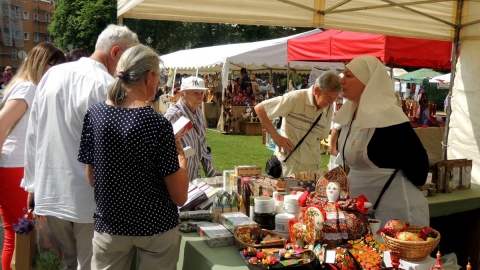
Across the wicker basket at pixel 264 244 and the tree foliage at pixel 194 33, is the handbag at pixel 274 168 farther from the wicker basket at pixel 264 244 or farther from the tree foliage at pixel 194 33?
the tree foliage at pixel 194 33

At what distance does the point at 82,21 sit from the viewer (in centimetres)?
3459

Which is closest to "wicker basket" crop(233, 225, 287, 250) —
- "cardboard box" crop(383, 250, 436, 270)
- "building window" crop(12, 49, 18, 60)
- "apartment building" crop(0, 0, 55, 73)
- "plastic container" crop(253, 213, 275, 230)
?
"plastic container" crop(253, 213, 275, 230)

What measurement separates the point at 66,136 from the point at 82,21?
1407 inches

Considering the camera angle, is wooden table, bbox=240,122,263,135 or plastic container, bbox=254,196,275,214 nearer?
plastic container, bbox=254,196,275,214

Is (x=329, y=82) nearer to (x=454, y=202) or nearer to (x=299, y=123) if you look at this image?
(x=299, y=123)

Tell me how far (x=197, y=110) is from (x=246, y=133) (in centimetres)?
861

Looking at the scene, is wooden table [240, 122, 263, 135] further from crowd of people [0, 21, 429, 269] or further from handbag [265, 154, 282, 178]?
crowd of people [0, 21, 429, 269]

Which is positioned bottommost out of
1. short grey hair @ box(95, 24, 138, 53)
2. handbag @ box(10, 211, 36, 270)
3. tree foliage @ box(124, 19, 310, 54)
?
handbag @ box(10, 211, 36, 270)

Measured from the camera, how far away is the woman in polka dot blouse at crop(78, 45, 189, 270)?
5.40 ft

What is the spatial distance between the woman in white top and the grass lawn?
427cm

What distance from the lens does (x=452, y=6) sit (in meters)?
4.02

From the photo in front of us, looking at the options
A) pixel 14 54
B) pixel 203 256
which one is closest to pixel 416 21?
pixel 203 256

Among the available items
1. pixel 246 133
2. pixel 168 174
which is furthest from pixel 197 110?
pixel 246 133

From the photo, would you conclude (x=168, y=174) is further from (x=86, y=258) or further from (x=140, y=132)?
(x=86, y=258)
